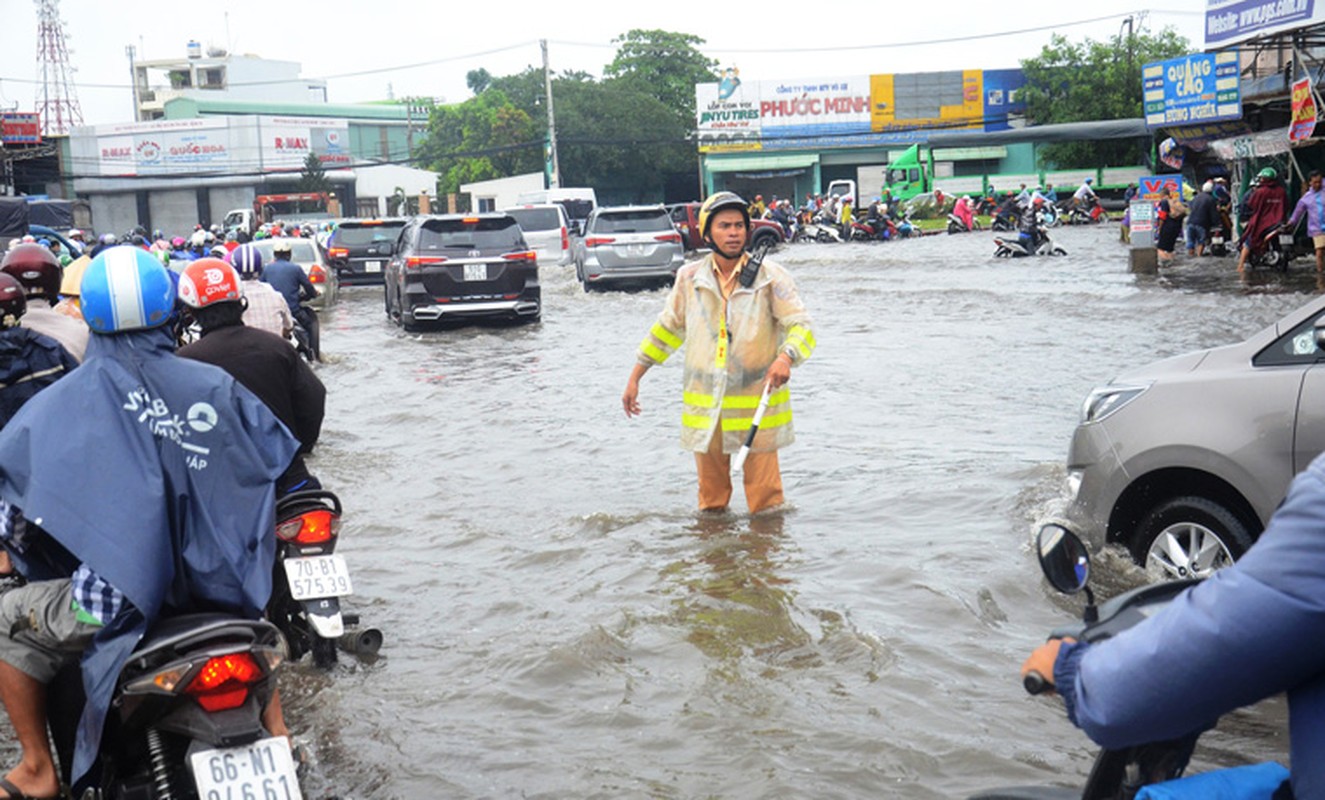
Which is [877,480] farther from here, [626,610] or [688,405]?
[626,610]

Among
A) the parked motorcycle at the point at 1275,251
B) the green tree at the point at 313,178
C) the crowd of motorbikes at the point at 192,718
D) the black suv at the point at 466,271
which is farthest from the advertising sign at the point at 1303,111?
the green tree at the point at 313,178

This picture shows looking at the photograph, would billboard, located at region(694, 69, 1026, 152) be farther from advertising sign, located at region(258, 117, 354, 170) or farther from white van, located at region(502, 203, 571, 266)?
white van, located at region(502, 203, 571, 266)

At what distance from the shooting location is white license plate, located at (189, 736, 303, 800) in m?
3.21

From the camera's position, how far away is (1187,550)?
553cm

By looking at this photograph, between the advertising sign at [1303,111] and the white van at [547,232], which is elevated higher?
the advertising sign at [1303,111]

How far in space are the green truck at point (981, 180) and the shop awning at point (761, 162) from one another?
10.3m

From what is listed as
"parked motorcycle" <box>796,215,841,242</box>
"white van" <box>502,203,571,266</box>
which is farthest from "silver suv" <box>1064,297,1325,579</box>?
"parked motorcycle" <box>796,215,841,242</box>

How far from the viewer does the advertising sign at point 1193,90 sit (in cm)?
2820

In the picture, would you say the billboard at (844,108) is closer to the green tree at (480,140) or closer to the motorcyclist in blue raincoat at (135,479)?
the green tree at (480,140)

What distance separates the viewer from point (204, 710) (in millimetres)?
3260

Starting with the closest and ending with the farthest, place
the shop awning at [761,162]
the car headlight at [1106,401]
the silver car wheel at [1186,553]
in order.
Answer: the silver car wheel at [1186,553]
the car headlight at [1106,401]
the shop awning at [761,162]

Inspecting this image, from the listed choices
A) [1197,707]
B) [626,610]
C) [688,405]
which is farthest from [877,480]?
[1197,707]

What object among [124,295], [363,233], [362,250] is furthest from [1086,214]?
[124,295]

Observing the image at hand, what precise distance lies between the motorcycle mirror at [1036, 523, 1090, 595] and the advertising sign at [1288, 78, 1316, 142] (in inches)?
847
